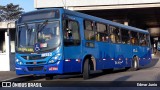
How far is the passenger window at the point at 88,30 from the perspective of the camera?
16.3 m

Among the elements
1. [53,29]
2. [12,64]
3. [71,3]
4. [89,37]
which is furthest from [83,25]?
[71,3]

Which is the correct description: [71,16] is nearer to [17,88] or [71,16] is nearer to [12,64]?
[17,88]

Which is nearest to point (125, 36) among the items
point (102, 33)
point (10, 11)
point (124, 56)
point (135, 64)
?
point (124, 56)

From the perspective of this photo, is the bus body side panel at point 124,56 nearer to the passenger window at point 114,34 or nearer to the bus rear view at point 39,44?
the passenger window at point 114,34

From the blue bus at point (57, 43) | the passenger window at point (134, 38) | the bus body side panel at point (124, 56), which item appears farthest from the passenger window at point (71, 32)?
the passenger window at point (134, 38)

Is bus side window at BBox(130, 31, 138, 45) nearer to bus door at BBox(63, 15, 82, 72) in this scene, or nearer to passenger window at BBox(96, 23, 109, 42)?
passenger window at BBox(96, 23, 109, 42)

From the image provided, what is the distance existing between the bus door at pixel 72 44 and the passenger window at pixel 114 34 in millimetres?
4164

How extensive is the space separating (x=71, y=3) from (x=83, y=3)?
1214mm

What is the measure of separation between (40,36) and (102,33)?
14.7ft

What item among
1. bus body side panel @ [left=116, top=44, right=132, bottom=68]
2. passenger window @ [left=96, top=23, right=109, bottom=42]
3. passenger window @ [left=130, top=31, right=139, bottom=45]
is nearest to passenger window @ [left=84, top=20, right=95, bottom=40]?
passenger window @ [left=96, top=23, right=109, bottom=42]

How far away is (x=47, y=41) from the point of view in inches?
573

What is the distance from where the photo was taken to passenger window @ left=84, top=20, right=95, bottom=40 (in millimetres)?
16344

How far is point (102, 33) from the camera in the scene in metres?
18.3

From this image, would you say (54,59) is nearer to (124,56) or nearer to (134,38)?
(124,56)
